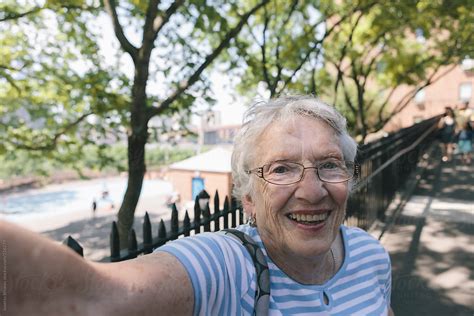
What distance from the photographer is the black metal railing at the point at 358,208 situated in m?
2.04

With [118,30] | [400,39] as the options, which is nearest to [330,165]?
[118,30]

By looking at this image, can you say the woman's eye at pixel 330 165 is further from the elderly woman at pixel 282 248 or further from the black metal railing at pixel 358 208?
the black metal railing at pixel 358 208

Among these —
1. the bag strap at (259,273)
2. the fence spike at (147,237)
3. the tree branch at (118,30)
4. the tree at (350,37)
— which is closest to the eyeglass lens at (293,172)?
the bag strap at (259,273)

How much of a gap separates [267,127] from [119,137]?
669cm

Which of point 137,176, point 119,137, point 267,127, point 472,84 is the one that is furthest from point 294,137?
point 472,84

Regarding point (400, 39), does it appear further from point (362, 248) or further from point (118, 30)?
point (362, 248)

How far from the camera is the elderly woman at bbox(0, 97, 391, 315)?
103 centimetres

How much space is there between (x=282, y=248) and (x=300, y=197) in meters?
0.21

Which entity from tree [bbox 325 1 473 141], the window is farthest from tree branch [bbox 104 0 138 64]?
the window

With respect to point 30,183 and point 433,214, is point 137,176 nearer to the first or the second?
point 433,214

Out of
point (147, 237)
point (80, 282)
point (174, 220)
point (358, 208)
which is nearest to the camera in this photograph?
point (80, 282)

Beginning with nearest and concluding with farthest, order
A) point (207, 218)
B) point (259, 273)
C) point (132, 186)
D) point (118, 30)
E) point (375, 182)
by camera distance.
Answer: point (259, 273), point (207, 218), point (118, 30), point (132, 186), point (375, 182)

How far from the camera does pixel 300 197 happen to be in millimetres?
1405

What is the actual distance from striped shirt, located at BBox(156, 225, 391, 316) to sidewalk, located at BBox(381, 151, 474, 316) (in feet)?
7.07
